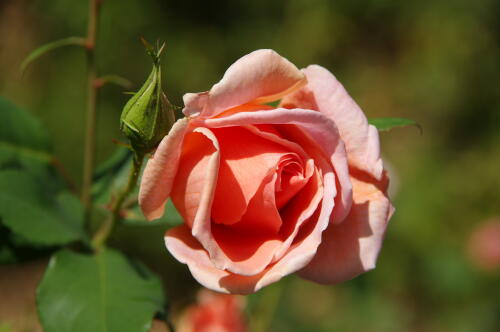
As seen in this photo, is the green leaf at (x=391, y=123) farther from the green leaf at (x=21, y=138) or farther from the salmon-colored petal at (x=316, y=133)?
the green leaf at (x=21, y=138)

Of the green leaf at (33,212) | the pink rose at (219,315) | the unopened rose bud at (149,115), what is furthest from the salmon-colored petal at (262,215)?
the pink rose at (219,315)

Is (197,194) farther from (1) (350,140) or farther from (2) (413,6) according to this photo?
(2) (413,6)

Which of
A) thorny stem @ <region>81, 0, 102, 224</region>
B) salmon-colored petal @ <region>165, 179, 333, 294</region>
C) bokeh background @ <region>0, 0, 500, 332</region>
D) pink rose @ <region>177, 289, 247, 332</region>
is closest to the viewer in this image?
salmon-colored petal @ <region>165, 179, 333, 294</region>

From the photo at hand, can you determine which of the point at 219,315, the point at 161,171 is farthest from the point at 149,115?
the point at 219,315

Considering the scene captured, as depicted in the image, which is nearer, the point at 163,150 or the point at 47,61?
the point at 163,150

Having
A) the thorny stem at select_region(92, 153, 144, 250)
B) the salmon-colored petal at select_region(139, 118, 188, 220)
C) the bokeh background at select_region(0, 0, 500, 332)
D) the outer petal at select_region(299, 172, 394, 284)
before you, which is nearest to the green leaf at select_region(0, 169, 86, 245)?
the thorny stem at select_region(92, 153, 144, 250)

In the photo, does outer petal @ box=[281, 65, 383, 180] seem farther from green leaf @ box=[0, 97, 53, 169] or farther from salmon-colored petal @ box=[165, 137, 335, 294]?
green leaf @ box=[0, 97, 53, 169]

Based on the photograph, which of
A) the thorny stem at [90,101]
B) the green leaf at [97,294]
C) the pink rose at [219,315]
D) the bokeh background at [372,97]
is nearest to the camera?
the green leaf at [97,294]

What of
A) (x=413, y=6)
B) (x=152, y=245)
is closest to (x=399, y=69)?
(x=413, y=6)
